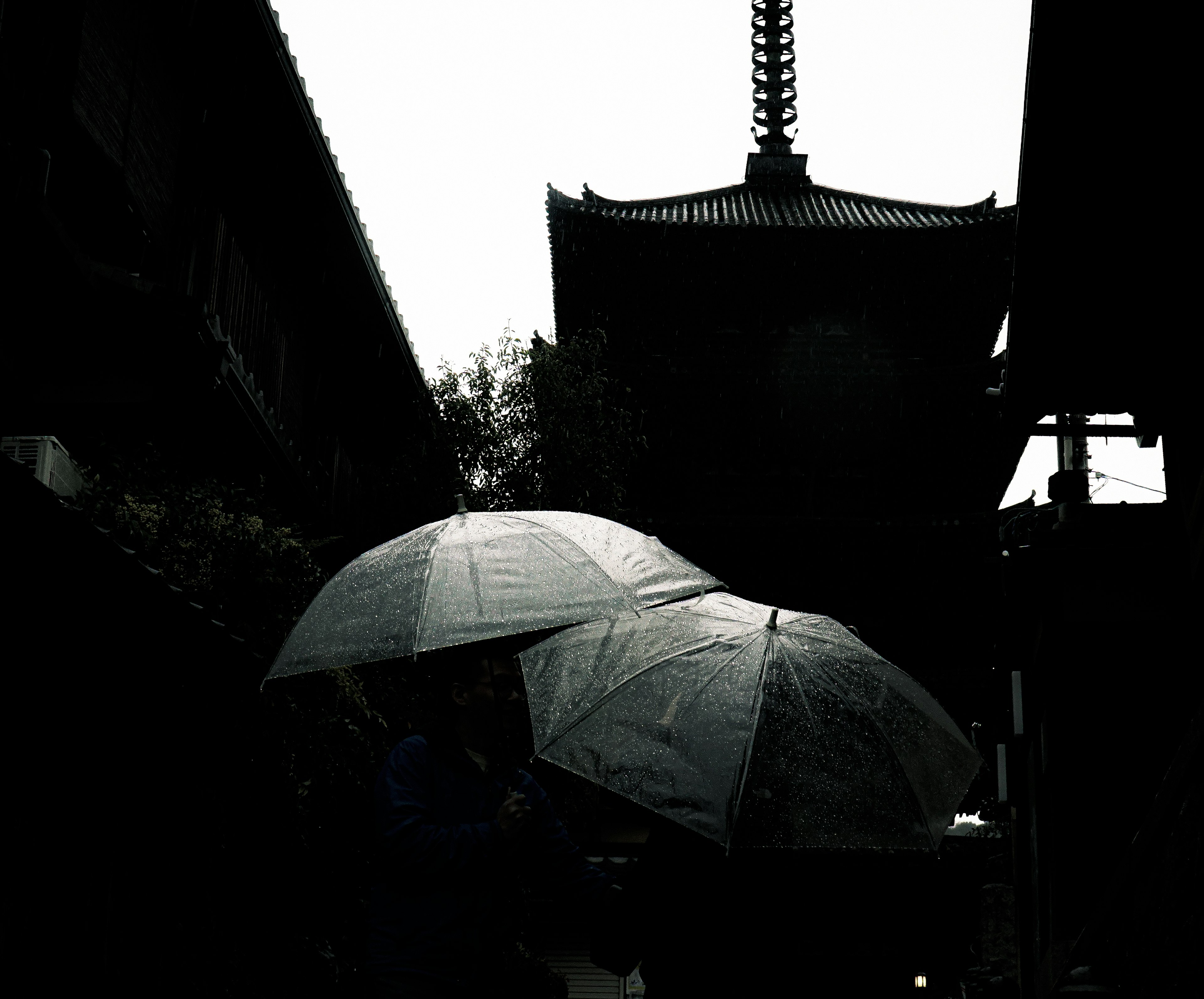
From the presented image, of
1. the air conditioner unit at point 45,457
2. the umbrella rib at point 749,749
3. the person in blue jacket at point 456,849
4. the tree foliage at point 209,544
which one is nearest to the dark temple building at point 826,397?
the tree foliage at point 209,544

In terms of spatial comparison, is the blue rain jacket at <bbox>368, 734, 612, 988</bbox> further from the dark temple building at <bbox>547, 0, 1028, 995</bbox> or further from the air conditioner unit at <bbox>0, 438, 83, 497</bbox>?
the dark temple building at <bbox>547, 0, 1028, 995</bbox>

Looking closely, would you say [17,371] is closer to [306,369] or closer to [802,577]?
[306,369]

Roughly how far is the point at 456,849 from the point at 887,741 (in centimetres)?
147

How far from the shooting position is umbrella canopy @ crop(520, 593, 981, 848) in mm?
3594

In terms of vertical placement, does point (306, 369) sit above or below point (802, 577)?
above

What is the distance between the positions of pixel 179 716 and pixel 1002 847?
1017 inches

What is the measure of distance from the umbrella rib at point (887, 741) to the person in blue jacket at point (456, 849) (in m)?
0.96

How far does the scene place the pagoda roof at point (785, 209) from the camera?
21.8 meters

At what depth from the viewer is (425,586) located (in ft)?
Result: 14.2

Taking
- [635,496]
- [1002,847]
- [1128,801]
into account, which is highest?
[635,496]

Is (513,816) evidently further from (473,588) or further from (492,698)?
(473,588)

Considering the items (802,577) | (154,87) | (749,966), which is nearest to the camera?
(749,966)

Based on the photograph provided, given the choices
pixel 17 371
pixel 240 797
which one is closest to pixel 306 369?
pixel 17 371

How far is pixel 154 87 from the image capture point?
1068 centimetres
